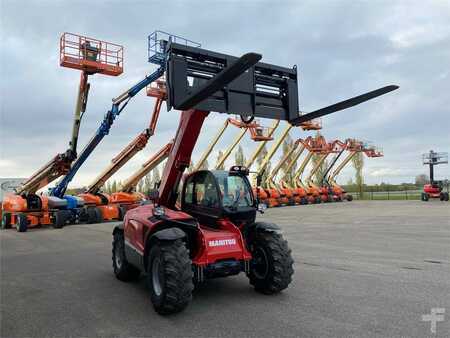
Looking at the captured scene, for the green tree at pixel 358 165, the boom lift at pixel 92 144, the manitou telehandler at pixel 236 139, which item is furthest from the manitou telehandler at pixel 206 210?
the green tree at pixel 358 165

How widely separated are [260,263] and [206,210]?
1.34 metres

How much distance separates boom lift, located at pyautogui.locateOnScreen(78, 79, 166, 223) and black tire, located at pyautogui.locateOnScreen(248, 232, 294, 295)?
15.0 meters

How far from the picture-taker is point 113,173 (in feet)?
77.8

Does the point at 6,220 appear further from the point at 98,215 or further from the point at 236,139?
the point at 236,139

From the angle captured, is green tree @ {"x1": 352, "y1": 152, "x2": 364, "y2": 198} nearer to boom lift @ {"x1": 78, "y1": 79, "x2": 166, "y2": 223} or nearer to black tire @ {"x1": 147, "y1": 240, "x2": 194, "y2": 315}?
boom lift @ {"x1": 78, "y1": 79, "x2": 166, "y2": 223}

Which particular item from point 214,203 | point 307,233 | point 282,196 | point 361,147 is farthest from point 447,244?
point 361,147

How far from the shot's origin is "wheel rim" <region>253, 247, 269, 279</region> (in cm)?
663

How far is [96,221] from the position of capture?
74.2 feet

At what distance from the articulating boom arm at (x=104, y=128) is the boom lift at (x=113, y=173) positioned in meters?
0.77

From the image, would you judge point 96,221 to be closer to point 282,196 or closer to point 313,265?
point 313,265

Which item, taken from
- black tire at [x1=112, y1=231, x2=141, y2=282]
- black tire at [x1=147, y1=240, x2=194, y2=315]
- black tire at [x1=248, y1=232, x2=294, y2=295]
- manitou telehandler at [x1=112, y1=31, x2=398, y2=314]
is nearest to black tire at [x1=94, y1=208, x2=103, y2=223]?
black tire at [x1=112, y1=231, x2=141, y2=282]

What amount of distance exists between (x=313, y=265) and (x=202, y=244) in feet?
13.1

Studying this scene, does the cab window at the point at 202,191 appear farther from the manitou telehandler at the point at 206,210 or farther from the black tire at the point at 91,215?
the black tire at the point at 91,215

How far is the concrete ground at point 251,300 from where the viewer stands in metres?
5.13
